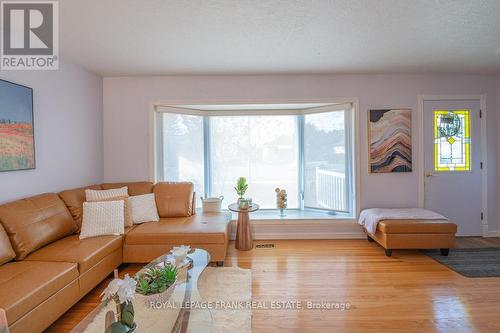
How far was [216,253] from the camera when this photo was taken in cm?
268

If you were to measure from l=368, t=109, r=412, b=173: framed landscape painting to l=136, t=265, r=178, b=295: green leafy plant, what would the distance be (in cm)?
331

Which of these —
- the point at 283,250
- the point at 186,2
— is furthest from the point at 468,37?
the point at 283,250

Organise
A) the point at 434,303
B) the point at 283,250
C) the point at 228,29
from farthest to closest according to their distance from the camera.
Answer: the point at 283,250
the point at 228,29
the point at 434,303

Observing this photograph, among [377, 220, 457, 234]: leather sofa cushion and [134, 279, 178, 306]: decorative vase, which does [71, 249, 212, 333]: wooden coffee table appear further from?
[377, 220, 457, 234]: leather sofa cushion

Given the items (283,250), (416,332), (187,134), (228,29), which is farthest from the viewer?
(187,134)

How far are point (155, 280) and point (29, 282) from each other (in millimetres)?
900

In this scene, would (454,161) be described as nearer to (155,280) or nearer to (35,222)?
(155,280)

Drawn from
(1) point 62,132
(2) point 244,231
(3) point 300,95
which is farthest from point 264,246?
(1) point 62,132

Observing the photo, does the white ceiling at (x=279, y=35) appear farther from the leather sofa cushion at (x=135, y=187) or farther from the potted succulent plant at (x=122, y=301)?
the potted succulent plant at (x=122, y=301)

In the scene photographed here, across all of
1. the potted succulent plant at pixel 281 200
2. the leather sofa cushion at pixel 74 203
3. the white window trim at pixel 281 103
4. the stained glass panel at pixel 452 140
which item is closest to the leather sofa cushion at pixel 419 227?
the white window trim at pixel 281 103

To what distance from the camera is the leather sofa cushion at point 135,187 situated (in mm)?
3307

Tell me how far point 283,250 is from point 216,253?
1030 millimetres

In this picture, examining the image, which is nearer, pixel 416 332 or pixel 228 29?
pixel 416 332

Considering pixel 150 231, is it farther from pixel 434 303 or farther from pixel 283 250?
pixel 434 303
